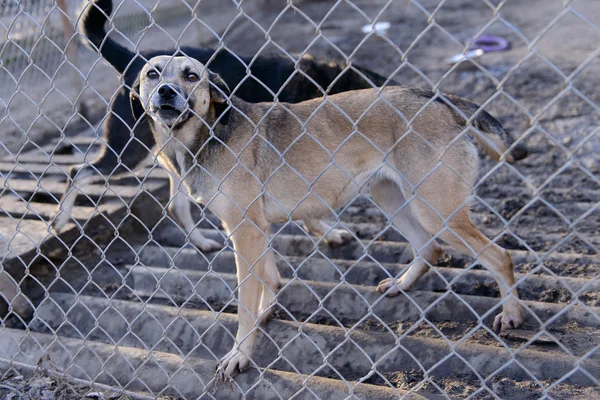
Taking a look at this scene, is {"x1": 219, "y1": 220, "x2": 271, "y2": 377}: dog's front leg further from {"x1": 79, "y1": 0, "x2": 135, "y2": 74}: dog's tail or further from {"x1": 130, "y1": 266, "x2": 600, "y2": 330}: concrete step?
{"x1": 79, "y1": 0, "x2": 135, "y2": 74}: dog's tail

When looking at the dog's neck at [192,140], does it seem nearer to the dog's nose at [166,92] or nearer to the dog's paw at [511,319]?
the dog's nose at [166,92]

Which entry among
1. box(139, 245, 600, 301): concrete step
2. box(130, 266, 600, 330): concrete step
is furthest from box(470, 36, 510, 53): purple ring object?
box(130, 266, 600, 330): concrete step

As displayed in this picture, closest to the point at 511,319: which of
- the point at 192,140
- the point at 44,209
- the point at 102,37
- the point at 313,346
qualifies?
the point at 313,346

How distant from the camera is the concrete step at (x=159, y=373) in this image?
2.25 meters

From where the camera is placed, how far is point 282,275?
3.46 metres

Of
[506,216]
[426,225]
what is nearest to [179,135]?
[426,225]

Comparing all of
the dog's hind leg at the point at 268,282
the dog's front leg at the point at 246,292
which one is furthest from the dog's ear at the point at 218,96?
the dog's hind leg at the point at 268,282

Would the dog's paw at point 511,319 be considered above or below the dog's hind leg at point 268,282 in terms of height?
Answer: above

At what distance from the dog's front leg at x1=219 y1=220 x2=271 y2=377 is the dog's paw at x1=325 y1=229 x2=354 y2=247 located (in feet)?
2.84

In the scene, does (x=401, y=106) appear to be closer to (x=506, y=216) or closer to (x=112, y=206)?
(x=506, y=216)

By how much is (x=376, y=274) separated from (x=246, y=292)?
3.16ft

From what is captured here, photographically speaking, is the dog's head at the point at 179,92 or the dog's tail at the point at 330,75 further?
the dog's tail at the point at 330,75

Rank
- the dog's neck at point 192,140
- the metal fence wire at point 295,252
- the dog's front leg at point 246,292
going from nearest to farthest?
the metal fence wire at point 295,252 < the dog's front leg at point 246,292 < the dog's neck at point 192,140

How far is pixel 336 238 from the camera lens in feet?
11.9
